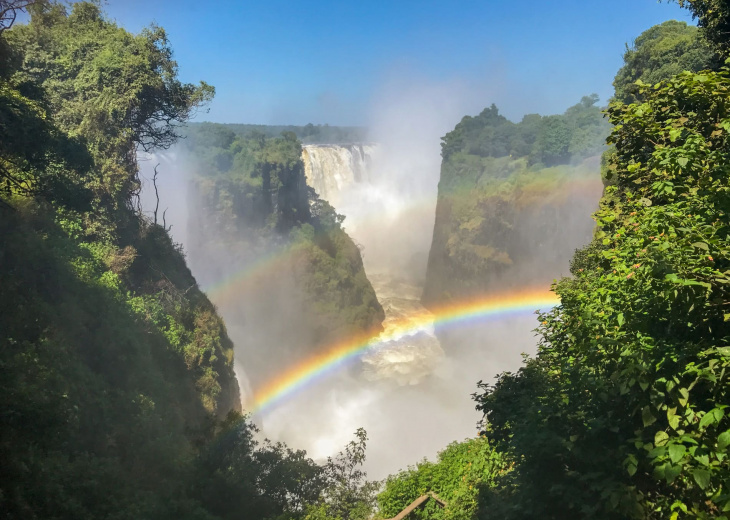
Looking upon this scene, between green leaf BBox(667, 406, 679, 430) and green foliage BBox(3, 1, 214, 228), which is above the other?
green foliage BBox(3, 1, 214, 228)

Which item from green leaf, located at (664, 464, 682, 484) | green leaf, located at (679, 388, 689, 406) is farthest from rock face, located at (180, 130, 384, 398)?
green leaf, located at (664, 464, 682, 484)

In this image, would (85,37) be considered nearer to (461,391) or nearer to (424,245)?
(461,391)

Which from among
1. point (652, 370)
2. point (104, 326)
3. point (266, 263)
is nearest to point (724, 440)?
point (652, 370)

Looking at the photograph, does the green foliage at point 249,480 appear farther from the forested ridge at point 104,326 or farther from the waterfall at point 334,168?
the waterfall at point 334,168

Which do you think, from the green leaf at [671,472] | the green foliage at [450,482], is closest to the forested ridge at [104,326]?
the green foliage at [450,482]

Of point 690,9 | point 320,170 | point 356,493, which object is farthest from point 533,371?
point 320,170

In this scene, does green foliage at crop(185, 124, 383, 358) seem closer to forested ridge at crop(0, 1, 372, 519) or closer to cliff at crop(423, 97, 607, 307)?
cliff at crop(423, 97, 607, 307)
